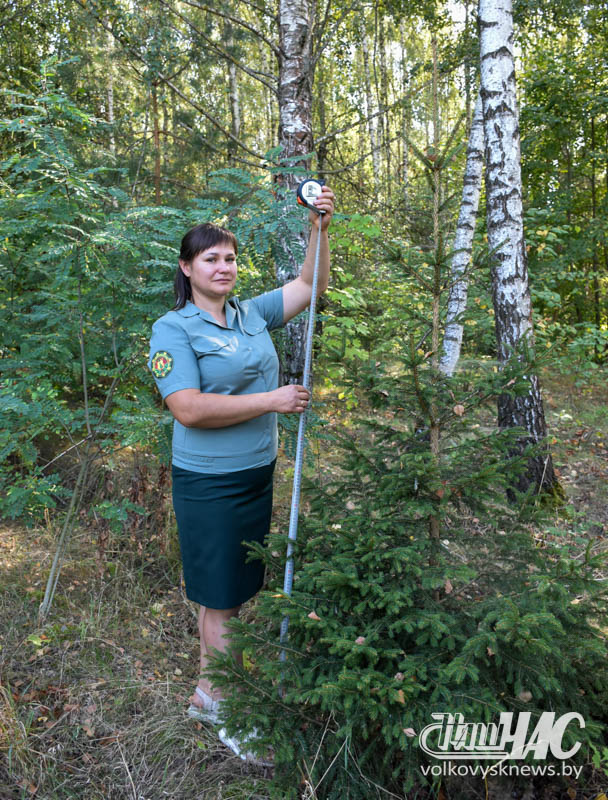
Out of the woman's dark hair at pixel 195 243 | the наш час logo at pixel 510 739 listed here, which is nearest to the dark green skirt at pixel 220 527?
the woman's dark hair at pixel 195 243

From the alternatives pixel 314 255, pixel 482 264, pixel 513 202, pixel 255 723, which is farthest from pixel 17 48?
pixel 255 723

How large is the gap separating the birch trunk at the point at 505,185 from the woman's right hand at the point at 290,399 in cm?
294

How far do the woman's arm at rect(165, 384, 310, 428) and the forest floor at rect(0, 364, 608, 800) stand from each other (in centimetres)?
135

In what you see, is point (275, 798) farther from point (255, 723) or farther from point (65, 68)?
point (65, 68)

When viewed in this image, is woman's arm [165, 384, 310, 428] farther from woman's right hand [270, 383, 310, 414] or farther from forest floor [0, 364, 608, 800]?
forest floor [0, 364, 608, 800]

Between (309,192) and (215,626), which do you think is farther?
(215,626)

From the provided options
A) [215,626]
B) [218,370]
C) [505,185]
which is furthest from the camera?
[505,185]

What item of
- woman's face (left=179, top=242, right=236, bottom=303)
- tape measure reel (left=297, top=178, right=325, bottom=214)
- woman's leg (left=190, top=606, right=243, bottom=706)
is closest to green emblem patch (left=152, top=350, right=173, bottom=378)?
woman's face (left=179, top=242, right=236, bottom=303)

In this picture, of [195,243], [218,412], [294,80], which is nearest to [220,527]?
[218,412]

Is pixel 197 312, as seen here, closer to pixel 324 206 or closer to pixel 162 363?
pixel 162 363

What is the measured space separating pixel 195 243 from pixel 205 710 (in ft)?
7.25

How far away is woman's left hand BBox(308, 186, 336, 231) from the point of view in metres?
2.48

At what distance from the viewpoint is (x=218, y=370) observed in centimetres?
235

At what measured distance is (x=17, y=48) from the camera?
1099 cm
